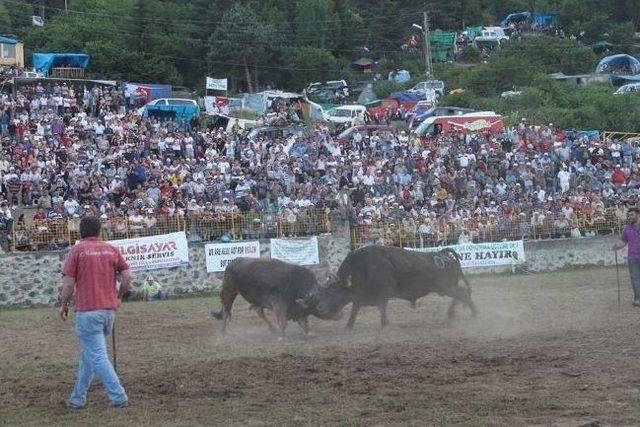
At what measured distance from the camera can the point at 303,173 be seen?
34781mm

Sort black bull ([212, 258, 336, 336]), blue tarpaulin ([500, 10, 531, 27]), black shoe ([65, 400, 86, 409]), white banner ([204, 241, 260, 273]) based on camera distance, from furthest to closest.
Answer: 1. blue tarpaulin ([500, 10, 531, 27])
2. white banner ([204, 241, 260, 273])
3. black bull ([212, 258, 336, 336])
4. black shoe ([65, 400, 86, 409])

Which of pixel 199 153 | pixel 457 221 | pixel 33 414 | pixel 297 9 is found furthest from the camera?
pixel 297 9

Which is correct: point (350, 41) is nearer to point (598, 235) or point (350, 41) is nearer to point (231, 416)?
point (598, 235)

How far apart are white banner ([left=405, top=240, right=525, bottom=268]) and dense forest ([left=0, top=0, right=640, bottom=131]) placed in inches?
923

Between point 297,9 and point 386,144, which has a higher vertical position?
point 297,9

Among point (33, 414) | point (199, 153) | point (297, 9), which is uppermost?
point (297, 9)

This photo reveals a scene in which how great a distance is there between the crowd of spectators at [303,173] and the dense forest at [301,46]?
1524cm

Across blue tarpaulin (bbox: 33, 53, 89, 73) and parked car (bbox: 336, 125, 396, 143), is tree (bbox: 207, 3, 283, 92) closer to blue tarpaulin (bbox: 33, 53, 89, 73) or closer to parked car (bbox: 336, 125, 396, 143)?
blue tarpaulin (bbox: 33, 53, 89, 73)

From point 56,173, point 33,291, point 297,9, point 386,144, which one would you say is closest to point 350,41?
point 297,9

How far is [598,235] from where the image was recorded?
31.4 metres

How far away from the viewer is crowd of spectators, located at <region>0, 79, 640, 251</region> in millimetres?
30422

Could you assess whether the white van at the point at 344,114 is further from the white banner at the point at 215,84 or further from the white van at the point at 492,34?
the white van at the point at 492,34

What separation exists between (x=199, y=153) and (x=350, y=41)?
131 feet

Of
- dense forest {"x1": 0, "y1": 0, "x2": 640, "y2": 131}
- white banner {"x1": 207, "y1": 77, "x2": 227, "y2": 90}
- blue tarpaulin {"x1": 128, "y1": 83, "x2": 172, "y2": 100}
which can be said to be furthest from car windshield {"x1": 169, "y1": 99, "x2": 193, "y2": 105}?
dense forest {"x1": 0, "y1": 0, "x2": 640, "y2": 131}
